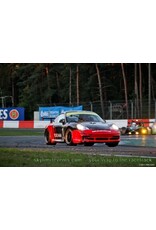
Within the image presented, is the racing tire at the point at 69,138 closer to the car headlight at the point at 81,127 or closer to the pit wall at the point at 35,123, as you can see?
the car headlight at the point at 81,127

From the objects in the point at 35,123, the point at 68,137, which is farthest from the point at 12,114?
the point at 68,137

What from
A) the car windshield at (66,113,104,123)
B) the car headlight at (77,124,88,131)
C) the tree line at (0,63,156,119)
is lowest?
the car headlight at (77,124,88,131)

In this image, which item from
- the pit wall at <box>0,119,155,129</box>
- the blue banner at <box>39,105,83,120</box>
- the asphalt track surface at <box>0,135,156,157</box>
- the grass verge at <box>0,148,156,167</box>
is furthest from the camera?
the pit wall at <box>0,119,155,129</box>

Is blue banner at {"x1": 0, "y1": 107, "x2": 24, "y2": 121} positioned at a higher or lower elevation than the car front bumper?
higher

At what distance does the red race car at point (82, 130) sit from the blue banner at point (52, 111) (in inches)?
2.4

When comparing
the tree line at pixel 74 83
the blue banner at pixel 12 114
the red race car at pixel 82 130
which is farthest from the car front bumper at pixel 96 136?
the blue banner at pixel 12 114

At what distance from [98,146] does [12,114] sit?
1380 millimetres

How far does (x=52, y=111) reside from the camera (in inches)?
448

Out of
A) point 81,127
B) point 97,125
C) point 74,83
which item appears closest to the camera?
point 97,125

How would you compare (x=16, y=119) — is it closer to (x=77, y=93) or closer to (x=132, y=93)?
(x=77, y=93)

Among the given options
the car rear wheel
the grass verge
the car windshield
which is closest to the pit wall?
the car windshield

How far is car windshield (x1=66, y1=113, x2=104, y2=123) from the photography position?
1134 cm

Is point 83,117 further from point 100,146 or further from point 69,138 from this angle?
point 100,146

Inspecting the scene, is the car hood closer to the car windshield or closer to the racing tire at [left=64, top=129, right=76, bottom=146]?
the car windshield
